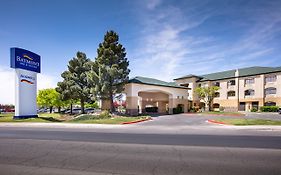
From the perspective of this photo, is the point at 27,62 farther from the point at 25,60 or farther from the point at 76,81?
the point at 76,81

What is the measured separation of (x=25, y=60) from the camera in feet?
87.7

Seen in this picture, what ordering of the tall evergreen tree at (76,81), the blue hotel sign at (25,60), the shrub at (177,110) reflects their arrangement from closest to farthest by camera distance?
the blue hotel sign at (25,60), the tall evergreen tree at (76,81), the shrub at (177,110)

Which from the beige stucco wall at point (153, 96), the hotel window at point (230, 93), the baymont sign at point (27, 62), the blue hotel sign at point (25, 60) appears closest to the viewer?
the blue hotel sign at point (25, 60)

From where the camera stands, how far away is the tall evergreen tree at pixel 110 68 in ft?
100.0

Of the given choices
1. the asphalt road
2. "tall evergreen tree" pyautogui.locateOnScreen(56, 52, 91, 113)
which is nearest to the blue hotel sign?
"tall evergreen tree" pyautogui.locateOnScreen(56, 52, 91, 113)

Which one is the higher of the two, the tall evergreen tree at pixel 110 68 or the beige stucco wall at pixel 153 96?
the tall evergreen tree at pixel 110 68

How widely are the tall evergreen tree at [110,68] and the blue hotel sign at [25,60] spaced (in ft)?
29.1

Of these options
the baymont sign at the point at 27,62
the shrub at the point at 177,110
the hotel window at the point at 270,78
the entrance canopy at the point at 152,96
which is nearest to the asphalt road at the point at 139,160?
the baymont sign at the point at 27,62

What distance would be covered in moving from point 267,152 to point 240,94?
4952cm

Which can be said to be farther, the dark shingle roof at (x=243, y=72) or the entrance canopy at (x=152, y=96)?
the dark shingle roof at (x=243, y=72)

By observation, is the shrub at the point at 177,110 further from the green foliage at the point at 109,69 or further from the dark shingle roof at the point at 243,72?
the dark shingle roof at the point at 243,72

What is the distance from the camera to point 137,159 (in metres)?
7.21

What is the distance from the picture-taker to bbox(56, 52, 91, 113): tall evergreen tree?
39.7m

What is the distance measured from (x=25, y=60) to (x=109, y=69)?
40.5 feet
